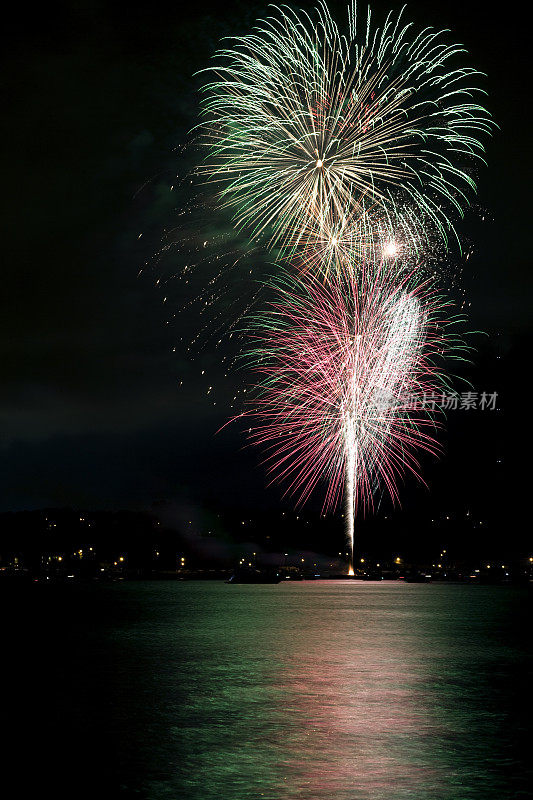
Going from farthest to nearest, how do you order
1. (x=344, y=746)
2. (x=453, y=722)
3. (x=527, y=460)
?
(x=527, y=460) → (x=453, y=722) → (x=344, y=746)

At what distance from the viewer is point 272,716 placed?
42.4 feet

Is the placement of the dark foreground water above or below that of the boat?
above

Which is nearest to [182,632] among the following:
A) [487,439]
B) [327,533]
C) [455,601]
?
[455,601]

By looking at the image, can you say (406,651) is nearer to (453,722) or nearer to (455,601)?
(453,722)

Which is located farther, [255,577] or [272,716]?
[255,577]

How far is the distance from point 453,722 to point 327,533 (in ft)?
597

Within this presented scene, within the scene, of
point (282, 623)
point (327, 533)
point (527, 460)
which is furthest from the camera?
point (327, 533)

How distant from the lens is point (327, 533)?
193000 millimetres

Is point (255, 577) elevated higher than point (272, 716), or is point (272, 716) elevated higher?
point (272, 716)

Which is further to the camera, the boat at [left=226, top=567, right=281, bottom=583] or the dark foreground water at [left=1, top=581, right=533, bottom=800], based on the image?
the boat at [left=226, top=567, right=281, bottom=583]

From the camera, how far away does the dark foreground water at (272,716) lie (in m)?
9.18

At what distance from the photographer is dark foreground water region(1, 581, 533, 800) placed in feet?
30.1

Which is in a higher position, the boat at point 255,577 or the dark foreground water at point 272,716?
the dark foreground water at point 272,716

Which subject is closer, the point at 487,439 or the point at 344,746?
the point at 344,746
